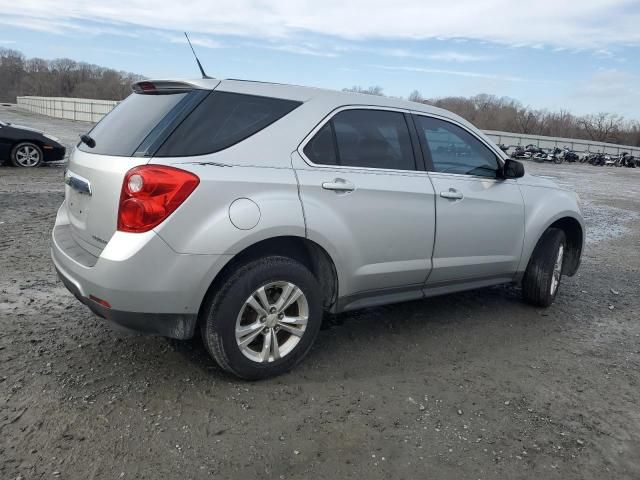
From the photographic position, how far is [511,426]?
10.3 ft

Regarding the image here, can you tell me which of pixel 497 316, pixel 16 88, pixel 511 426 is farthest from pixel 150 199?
pixel 16 88

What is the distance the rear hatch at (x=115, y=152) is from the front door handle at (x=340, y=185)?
35.8 inches

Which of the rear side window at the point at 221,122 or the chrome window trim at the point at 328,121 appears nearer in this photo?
the rear side window at the point at 221,122

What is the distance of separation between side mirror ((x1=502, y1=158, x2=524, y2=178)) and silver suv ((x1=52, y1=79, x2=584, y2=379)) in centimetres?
31

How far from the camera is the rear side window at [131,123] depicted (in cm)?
324

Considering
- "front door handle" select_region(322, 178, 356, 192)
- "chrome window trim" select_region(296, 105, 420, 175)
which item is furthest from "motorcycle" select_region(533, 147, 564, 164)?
"front door handle" select_region(322, 178, 356, 192)

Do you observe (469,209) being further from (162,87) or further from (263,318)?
(162,87)

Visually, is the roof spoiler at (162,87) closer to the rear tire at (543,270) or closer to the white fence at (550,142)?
the rear tire at (543,270)

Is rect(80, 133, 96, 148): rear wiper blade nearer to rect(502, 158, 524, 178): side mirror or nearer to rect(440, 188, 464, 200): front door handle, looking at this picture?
rect(440, 188, 464, 200): front door handle

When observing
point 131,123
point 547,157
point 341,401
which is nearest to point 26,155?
point 131,123

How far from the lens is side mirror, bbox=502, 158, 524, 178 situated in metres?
4.61

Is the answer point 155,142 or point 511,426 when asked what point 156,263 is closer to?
point 155,142

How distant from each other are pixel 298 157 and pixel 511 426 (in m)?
2.00

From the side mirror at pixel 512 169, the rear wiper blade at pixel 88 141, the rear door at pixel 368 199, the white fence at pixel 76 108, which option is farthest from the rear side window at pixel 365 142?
the white fence at pixel 76 108
